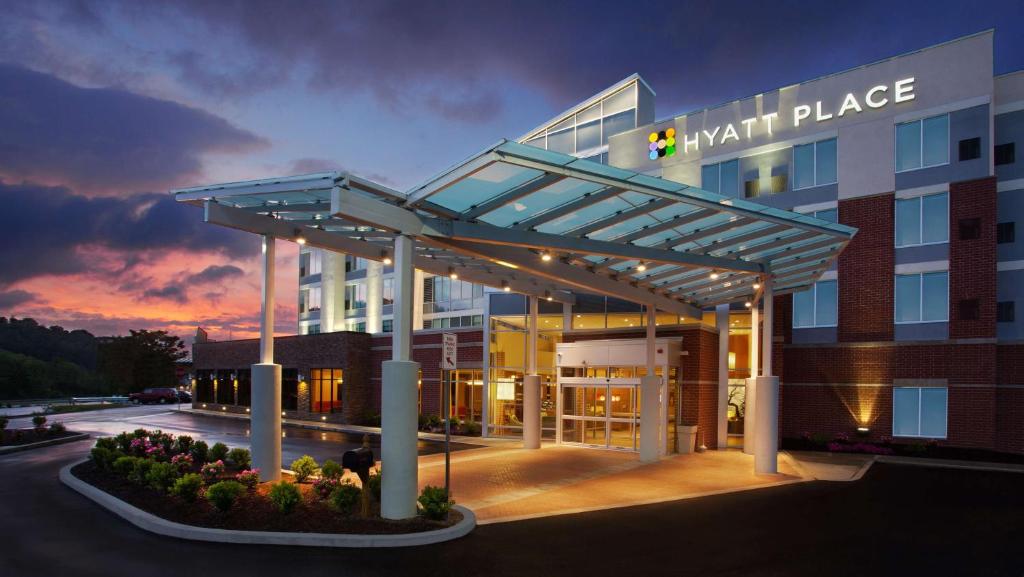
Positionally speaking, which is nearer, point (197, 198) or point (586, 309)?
point (197, 198)

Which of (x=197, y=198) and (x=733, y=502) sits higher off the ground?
(x=197, y=198)

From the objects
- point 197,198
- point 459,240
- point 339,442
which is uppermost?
point 197,198

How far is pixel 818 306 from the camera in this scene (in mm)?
25312

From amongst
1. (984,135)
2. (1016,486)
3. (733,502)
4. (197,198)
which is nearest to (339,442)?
(197,198)

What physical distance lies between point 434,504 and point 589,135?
2664cm

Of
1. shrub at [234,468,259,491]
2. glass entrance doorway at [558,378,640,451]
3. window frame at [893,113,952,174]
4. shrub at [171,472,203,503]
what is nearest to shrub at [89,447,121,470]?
shrub at [234,468,259,491]

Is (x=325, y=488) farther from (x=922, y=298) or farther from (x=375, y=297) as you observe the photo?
(x=375, y=297)

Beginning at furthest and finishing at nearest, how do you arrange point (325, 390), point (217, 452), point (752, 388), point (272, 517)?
point (325, 390), point (752, 388), point (217, 452), point (272, 517)

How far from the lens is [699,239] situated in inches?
544

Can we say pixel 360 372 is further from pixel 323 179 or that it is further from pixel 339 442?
pixel 323 179

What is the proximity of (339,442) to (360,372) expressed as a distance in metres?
8.95

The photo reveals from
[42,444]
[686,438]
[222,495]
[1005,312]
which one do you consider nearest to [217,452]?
[222,495]

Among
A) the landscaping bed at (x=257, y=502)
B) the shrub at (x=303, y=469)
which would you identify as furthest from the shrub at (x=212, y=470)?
the shrub at (x=303, y=469)

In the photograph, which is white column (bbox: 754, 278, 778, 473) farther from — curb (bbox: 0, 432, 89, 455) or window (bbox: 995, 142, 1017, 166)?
curb (bbox: 0, 432, 89, 455)
